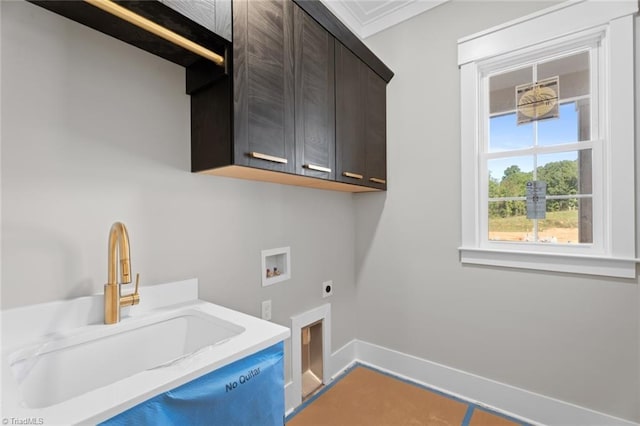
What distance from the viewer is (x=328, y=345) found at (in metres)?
2.17

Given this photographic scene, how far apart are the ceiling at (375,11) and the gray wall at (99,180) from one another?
152cm

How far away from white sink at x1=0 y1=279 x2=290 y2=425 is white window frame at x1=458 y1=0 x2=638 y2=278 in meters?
1.58

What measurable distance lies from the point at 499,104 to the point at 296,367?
2.18 metres

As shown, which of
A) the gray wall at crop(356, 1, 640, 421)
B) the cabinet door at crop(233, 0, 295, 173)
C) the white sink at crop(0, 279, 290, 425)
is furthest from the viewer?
the gray wall at crop(356, 1, 640, 421)

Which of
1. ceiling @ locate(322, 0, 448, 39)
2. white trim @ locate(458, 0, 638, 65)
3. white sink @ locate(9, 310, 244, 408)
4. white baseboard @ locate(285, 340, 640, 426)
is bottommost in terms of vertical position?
white baseboard @ locate(285, 340, 640, 426)

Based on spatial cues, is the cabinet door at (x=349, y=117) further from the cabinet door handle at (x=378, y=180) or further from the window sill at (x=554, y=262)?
the window sill at (x=554, y=262)

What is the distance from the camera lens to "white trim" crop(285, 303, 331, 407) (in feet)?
6.12

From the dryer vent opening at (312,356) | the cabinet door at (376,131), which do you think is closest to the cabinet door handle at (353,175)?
the cabinet door at (376,131)

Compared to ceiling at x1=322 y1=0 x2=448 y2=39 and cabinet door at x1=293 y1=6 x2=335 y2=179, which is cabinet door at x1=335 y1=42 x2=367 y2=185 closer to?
cabinet door at x1=293 y1=6 x2=335 y2=179

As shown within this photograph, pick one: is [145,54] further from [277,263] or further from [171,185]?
[277,263]

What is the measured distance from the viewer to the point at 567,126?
5.72ft

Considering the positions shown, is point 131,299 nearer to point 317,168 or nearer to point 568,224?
point 317,168

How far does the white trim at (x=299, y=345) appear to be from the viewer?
6.12ft

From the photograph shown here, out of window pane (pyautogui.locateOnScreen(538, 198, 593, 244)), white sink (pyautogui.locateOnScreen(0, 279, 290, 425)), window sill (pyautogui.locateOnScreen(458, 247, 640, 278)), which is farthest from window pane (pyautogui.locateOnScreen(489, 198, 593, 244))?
white sink (pyautogui.locateOnScreen(0, 279, 290, 425))
